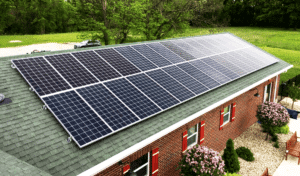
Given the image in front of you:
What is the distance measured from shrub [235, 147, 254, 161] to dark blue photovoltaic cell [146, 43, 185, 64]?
658 cm

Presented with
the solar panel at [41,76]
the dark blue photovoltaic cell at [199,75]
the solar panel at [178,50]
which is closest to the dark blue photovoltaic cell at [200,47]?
the solar panel at [178,50]

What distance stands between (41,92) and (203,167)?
6.79m

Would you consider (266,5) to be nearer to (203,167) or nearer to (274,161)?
(274,161)

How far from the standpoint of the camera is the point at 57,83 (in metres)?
8.17

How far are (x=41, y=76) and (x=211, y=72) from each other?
916 centimetres

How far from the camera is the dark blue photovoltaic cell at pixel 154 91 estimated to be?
9320 millimetres

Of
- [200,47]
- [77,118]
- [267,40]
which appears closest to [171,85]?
[77,118]

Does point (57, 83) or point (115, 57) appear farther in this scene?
point (115, 57)

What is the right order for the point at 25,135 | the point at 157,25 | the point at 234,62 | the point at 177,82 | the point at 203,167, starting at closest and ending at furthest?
the point at 25,135 → the point at 203,167 → the point at 177,82 → the point at 234,62 → the point at 157,25

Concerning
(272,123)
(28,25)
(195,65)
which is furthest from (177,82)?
(28,25)

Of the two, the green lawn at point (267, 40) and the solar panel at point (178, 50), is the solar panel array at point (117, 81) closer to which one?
the solar panel at point (178, 50)

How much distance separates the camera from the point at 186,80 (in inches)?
450

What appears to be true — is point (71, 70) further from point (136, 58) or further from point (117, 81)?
point (136, 58)

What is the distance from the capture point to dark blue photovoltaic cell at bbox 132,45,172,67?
1210 centimetres
